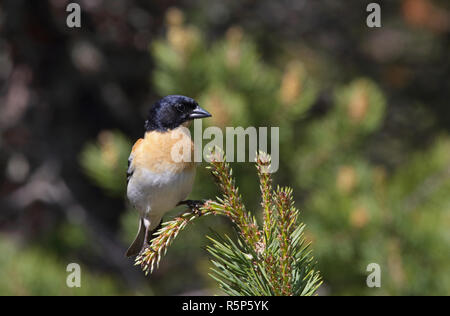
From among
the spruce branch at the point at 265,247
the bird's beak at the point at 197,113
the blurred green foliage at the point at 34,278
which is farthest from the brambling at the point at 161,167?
the blurred green foliage at the point at 34,278

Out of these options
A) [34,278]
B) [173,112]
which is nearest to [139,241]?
[173,112]

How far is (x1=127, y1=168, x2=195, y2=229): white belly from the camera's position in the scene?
284 cm

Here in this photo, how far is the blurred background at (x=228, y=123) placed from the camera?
3808 millimetres

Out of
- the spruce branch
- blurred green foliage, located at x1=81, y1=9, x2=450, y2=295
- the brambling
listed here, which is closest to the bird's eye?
the brambling

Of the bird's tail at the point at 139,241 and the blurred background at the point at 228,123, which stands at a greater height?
the blurred background at the point at 228,123

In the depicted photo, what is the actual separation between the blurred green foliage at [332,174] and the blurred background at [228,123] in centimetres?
1

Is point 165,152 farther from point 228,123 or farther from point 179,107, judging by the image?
point 228,123

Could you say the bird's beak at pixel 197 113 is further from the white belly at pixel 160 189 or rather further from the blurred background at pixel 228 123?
the blurred background at pixel 228 123

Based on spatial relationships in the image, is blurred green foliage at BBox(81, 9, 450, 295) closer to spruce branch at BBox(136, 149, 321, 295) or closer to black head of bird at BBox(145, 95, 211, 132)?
black head of bird at BBox(145, 95, 211, 132)

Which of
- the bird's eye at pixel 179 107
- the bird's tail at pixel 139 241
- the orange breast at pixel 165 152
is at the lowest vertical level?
the bird's tail at pixel 139 241

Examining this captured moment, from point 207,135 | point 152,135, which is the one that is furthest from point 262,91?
point 152,135

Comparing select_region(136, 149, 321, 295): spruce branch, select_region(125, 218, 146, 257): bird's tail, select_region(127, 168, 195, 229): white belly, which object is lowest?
select_region(136, 149, 321, 295): spruce branch

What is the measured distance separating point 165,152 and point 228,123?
2.66 feet

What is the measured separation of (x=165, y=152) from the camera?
9.78ft
